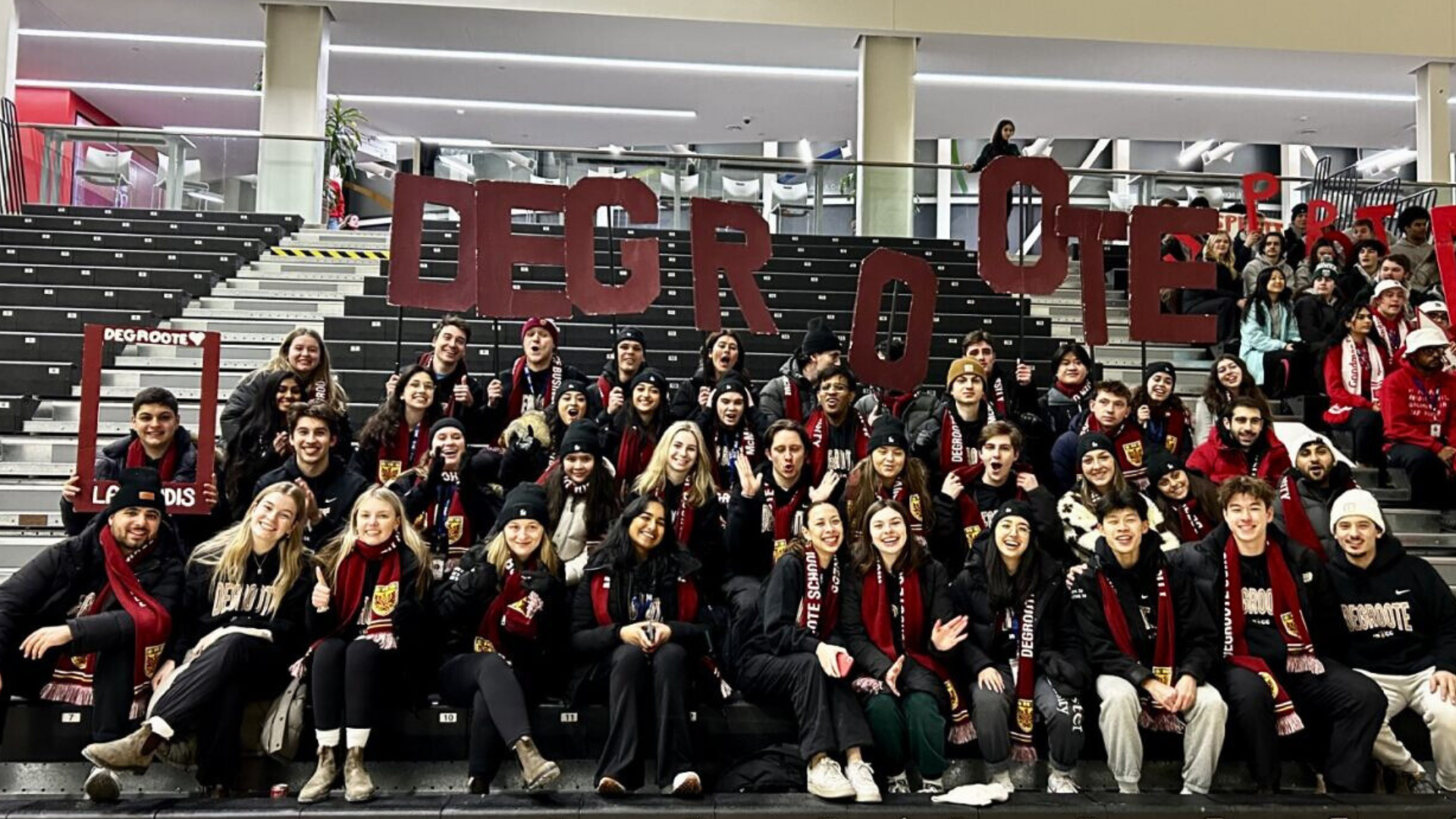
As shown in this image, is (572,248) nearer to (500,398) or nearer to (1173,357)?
(500,398)

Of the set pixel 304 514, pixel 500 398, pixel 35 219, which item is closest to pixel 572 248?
Result: pixel 500 398

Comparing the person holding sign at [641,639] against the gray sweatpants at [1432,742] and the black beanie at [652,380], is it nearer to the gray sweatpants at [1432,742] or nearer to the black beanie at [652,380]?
the black beanie at [652,380]

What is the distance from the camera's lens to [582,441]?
475cm

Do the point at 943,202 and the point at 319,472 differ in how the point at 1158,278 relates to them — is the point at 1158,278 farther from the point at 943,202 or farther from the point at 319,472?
the point at 943,202

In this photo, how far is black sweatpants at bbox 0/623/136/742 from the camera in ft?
12.4

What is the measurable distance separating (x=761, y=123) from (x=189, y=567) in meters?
13.9

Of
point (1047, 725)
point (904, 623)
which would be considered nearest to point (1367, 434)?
point (1047, 725)

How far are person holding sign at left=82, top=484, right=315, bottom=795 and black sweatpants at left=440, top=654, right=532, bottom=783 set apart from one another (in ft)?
2.21

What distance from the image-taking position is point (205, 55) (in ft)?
46.5

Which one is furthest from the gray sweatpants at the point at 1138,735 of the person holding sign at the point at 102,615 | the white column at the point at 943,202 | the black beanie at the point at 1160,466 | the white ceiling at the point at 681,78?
the white ceiling at the point at 681,78

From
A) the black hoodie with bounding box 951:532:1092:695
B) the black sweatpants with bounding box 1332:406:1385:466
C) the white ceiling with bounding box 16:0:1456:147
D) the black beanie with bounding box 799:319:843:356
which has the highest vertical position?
the white ceiling with bounding box 16:0:1456:147

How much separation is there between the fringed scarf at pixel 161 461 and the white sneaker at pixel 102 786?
1392 mm

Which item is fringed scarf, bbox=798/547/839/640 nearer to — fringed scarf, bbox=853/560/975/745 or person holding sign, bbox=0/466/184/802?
fringed scarf, bbox=853/560/975/745

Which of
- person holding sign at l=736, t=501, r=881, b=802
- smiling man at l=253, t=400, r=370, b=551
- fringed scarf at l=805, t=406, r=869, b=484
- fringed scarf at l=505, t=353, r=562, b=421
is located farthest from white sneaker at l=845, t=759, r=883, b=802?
fringed scarf at l=505, t=353, r=562, b=421
